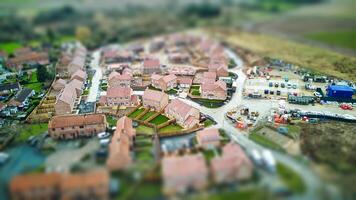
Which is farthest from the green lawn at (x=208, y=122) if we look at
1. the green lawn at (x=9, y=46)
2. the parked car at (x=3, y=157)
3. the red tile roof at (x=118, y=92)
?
the green lawn at (x=9, y=46)

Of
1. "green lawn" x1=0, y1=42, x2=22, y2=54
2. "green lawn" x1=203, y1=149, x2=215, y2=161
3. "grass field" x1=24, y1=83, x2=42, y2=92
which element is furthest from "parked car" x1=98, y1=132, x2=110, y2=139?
"green lawn" x1=0, y1=42, x2=22, y2=54

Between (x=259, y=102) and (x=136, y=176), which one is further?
(x=259, y=102)

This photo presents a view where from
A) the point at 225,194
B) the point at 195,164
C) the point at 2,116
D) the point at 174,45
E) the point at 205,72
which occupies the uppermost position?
the point at 174,45

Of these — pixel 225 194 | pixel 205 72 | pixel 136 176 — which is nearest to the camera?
pixel 225 194

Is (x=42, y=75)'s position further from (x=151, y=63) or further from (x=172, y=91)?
(x=172, y=91)

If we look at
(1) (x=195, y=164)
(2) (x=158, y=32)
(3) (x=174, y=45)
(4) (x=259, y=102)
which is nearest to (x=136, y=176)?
(1) (x=195, y=164)

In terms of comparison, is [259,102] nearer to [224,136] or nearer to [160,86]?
[224,136]

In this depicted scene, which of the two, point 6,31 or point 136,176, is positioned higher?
point 6,31
